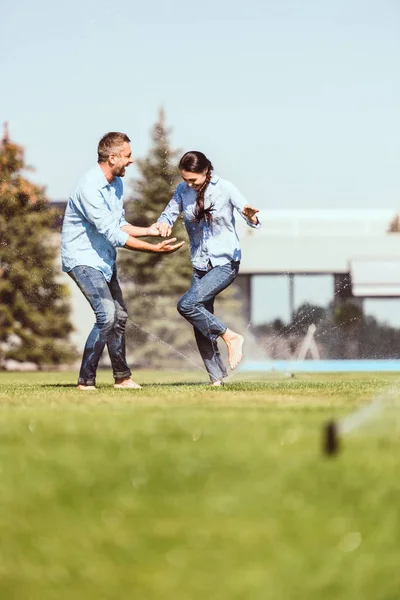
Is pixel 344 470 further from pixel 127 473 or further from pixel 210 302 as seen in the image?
pixel 210 302

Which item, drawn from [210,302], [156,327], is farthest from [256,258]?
[210,302]

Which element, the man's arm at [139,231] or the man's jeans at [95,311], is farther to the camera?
the man's arm at [139,231]

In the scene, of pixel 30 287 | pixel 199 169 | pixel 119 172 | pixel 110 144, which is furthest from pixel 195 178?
pixel 30 287

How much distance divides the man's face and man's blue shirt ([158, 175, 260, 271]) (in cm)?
58

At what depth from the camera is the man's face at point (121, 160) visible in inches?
346

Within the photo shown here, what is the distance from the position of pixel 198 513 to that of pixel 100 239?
245 inches

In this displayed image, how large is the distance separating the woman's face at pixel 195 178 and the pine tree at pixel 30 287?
71.2 feet

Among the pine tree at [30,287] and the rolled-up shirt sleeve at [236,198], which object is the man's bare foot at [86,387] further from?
the pine tree at [30,287]

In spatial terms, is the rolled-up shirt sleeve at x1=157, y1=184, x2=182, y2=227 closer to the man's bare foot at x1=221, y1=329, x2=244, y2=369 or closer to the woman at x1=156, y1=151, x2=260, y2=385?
the woman at x1=156, y1=151, x2=260, y2=385

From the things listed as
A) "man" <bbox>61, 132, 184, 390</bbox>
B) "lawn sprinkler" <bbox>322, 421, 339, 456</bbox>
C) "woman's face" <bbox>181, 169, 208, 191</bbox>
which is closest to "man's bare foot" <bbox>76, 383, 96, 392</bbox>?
"man" <bbox>61, 132, 184, 390</bbox>

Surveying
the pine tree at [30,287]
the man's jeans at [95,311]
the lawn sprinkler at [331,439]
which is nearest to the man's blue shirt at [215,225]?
the man's jeans at [95,311]

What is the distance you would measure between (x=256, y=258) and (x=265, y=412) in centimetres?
3284

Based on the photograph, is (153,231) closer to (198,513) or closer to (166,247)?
(166,247)

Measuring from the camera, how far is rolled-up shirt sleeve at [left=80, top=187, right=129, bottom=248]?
28.1 feet
